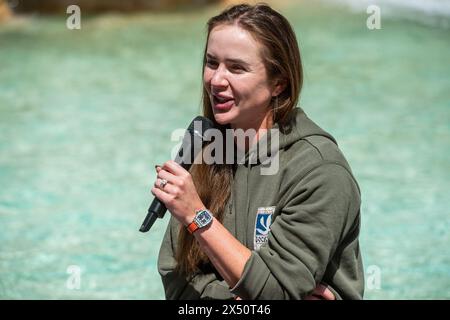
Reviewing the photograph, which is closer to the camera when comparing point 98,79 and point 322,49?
point 98,79

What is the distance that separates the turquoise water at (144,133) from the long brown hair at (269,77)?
1.67 m

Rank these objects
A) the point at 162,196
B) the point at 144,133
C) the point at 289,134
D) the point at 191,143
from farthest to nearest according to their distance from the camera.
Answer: the point at 144,133 → the point at 289,134 → the point at 191,143 → the point at 162,196

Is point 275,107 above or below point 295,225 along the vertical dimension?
above

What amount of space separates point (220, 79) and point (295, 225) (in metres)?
0.46

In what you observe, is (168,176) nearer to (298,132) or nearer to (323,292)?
(298,132)

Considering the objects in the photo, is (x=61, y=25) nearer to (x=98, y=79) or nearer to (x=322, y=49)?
(x=98, y=79)

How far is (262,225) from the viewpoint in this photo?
2.38m

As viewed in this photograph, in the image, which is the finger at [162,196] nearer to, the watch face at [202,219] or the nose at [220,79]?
the watch face at [202,219]

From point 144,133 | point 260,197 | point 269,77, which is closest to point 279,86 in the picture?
point 269,77

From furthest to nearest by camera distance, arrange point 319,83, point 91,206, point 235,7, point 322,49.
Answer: point 322,49 → point 319,83 → point 91,206 → point 235,7

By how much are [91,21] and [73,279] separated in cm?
550

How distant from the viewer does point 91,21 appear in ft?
30.5

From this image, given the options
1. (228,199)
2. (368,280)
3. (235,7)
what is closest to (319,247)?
(228,199)

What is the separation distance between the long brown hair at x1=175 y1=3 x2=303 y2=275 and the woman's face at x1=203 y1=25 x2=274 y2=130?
0.03 meters
